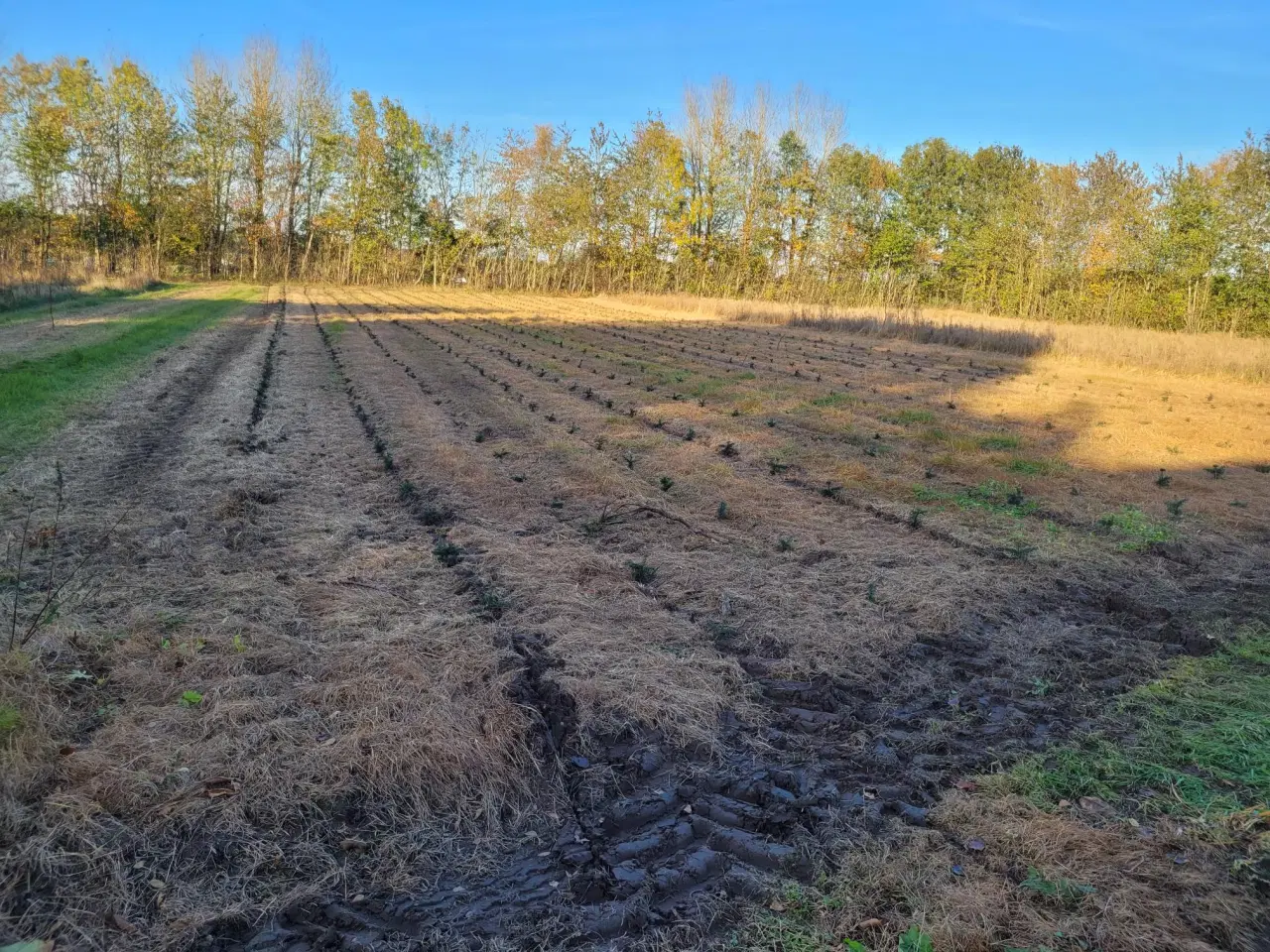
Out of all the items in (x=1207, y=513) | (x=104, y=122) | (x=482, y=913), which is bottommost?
(x=482, y=913)

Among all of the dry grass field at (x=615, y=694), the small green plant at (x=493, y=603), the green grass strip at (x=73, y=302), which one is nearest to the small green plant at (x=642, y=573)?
the dry grass field at (x=615, y=694)

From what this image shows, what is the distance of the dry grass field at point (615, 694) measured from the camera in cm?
229

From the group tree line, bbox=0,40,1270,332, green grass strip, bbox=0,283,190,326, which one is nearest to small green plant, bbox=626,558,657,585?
green grass strip, bbox=0,283,190,326

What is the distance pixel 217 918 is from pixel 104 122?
48.3 meters

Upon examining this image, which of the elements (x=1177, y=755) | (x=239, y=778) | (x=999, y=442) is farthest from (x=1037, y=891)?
(x=999, y=442)

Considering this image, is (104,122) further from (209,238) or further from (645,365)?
(645,365)

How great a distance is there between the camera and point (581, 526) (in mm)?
5691

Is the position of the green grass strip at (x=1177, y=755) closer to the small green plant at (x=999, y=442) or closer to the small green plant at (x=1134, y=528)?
the small green plant at (x=1134, y=528)

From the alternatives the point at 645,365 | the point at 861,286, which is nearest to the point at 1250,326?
the point at 861,286

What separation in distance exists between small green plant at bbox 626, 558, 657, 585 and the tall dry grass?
16.7m

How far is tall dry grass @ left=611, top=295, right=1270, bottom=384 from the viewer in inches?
646

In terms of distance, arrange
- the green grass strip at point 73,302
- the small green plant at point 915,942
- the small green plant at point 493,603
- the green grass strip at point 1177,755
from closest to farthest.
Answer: the small green plant at point 915,942, the green grass strip at point 1177,755, the small green plant at point 493,603, the green grass strip at point 73,302

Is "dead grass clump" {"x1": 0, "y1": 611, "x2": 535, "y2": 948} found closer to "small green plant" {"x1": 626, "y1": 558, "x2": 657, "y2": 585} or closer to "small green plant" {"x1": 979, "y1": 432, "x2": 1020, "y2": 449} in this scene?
"small green plant" {"x1": 626, "y1": 558, "x2": 657, "y2": 585}

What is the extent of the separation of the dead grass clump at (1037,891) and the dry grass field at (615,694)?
0.04ft
